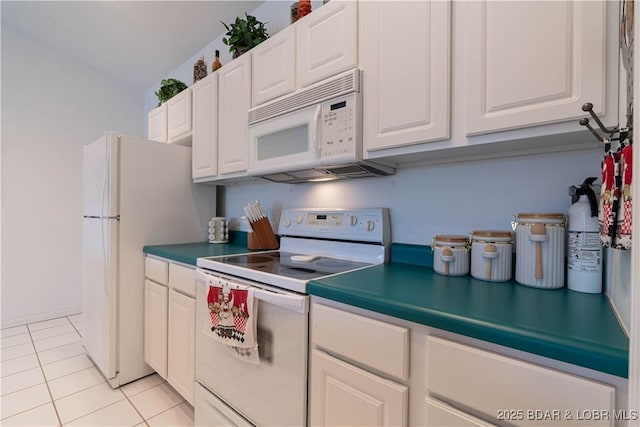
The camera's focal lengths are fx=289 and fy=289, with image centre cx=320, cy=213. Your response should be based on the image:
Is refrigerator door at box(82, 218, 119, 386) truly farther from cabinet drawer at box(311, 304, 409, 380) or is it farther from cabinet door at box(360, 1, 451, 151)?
cabinet door at box(360, 1, 451, 151)

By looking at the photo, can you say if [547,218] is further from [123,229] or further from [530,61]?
[123,229]

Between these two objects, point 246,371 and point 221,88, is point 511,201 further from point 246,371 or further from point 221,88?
point 221,88

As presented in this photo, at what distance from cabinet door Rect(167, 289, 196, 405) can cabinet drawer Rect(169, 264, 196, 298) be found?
4cm

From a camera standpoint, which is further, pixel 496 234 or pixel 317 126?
pixel 317 126

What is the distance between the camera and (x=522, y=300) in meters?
0.86

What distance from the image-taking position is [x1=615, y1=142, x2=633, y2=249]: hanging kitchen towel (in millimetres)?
563

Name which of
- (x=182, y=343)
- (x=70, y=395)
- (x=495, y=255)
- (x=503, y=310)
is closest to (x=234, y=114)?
(x=182, y=343)

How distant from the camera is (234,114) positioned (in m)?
1.90

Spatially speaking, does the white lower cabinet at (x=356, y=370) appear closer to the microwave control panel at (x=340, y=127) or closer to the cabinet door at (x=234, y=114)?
the microwave control panel at (x=340, y=127)

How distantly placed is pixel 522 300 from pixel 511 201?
0.49 m

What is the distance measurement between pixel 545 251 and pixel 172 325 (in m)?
1.95

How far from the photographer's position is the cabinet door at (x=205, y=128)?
6.72ft

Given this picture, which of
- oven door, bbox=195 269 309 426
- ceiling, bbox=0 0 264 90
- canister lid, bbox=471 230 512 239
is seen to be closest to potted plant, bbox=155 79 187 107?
ceiling, bbox=0 0 264 90

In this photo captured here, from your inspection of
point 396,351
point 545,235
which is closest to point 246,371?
point 396,351
